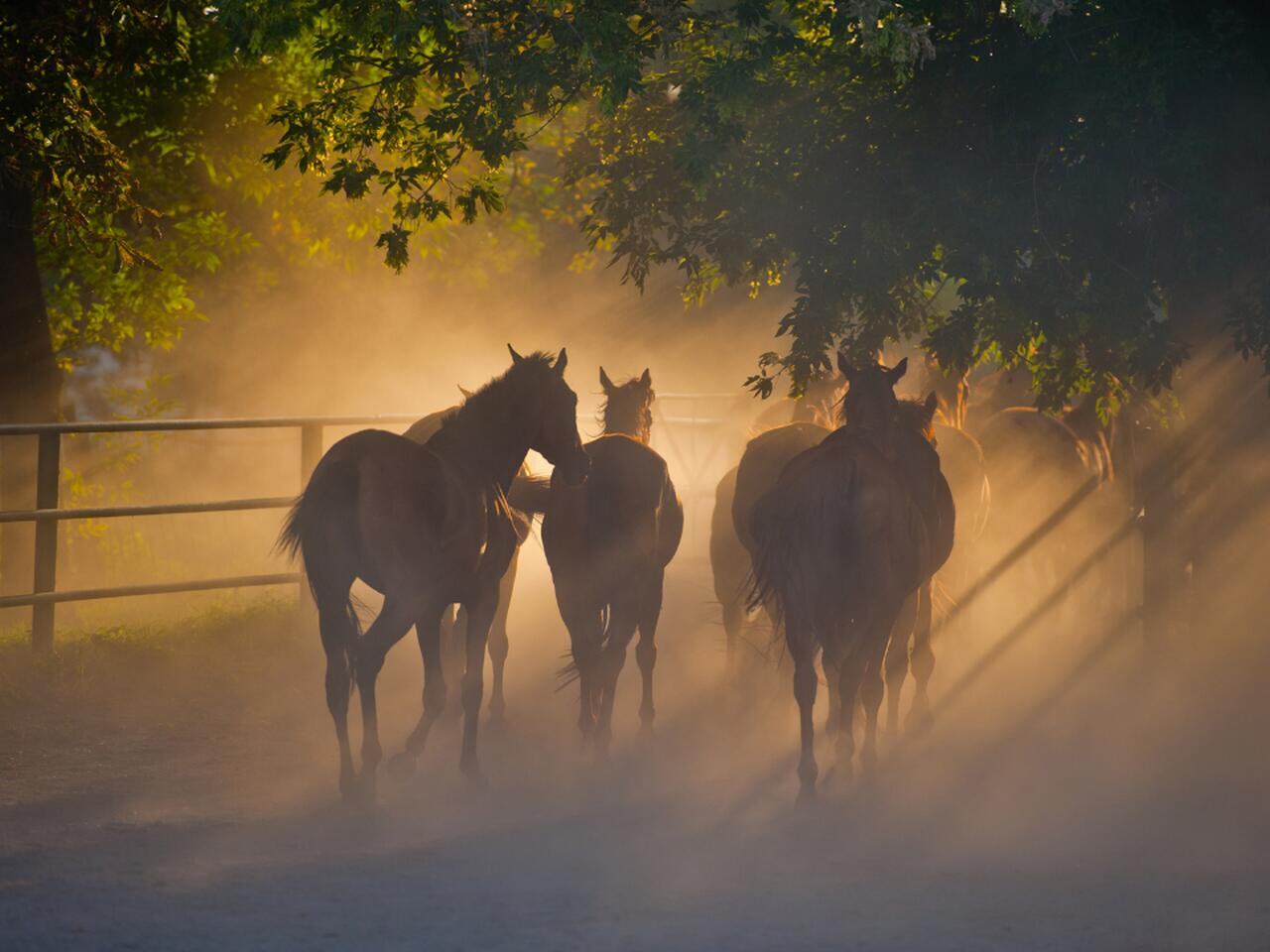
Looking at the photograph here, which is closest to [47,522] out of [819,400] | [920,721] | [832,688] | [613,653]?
[613,653]

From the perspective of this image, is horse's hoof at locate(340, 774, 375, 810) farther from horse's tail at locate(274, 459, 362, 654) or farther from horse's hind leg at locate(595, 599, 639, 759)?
horse's hind leg at locate(595, 599, 639, 759)

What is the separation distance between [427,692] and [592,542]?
148 cm

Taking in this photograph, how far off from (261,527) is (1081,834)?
52.8ft

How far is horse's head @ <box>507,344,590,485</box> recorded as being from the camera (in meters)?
8.48

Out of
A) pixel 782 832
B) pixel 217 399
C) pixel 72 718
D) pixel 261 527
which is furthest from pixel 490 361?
pixel 782 832

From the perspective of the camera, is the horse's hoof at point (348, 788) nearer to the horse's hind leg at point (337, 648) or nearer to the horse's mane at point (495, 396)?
the horse's hind leg at point (337, 648)

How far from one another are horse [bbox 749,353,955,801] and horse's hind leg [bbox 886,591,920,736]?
86 cm

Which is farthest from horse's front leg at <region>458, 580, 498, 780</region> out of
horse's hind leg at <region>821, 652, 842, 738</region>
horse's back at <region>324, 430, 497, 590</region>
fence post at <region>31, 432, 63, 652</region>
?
fence post at <region>31, 432, 63, 652</region>

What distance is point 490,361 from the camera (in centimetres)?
3362

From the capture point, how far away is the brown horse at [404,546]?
7512 mm

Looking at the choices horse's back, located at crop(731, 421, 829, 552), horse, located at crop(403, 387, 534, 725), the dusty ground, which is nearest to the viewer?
the dusty ground

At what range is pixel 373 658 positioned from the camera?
7.52m

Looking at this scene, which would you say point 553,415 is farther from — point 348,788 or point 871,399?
point 348,788

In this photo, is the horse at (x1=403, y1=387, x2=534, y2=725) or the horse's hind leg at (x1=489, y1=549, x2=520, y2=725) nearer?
the horse at (x1=403, y1=387, x2=534, y2=725)
